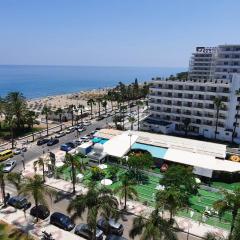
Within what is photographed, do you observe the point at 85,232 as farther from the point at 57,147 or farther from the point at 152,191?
the point at 57,147

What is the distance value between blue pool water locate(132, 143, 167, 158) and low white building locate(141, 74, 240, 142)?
20347 mm

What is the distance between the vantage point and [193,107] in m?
84.4

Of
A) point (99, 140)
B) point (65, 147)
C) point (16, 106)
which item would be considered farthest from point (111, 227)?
point (16, 106)

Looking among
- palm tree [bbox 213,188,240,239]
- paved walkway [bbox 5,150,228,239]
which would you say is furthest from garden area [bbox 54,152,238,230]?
palm tree [bbox 213,188,240,239]

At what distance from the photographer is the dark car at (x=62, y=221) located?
125ft

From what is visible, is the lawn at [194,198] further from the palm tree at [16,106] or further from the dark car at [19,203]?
the palm tree at [16,106]

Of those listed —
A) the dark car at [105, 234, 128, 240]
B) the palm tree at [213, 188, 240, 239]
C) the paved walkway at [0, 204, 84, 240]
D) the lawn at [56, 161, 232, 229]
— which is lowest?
the lawn at [56, 161, 232, 229]

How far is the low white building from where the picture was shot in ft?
260

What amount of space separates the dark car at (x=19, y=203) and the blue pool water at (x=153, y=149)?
29.1 metres

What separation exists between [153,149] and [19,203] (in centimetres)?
3258

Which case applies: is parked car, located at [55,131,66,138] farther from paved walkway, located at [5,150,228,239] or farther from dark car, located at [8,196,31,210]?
dark car, located at [8,196,31,210]

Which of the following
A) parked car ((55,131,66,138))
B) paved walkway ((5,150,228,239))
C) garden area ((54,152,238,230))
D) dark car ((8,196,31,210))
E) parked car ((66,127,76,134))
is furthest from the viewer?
parked car ((66,127,76,134))

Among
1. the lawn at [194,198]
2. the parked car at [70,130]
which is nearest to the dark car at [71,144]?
the parked car at [70,130]

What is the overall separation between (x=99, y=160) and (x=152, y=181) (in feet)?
42.6
